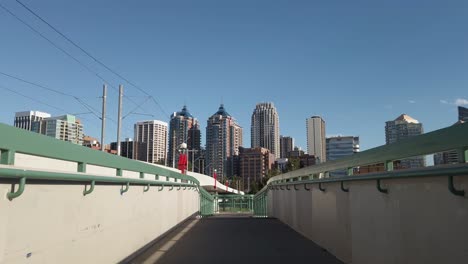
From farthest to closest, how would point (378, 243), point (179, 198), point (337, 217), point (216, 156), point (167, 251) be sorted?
point (216, 156)
point (179, 198)
point (167, 251)
point (337, 217)
point (378, 243)

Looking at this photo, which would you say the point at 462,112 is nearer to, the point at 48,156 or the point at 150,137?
the point at 48,156

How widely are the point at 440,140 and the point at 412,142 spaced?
2.35ft

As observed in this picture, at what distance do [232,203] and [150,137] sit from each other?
1978cm

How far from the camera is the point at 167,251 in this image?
33.3 ft

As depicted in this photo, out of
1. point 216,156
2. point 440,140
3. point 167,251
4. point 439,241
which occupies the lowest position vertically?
point 167,251

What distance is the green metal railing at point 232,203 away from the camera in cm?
4633

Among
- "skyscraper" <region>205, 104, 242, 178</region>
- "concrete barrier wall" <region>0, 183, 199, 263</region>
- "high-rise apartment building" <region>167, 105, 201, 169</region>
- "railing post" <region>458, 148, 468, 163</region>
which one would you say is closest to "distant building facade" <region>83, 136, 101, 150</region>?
"high-rise apartment building" <region>167, 105, 201, 169</region>

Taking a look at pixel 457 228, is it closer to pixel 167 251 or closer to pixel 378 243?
pixel 378 243

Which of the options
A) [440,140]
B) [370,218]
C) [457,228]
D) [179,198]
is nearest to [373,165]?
[370,218]

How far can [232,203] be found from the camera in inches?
1951

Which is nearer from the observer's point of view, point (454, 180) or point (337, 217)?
point (454, 180)

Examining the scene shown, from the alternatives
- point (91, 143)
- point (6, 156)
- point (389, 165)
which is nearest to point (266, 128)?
point (91, 143)

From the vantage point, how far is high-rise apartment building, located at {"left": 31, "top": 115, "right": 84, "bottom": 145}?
1073 inches

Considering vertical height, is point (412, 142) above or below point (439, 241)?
above
